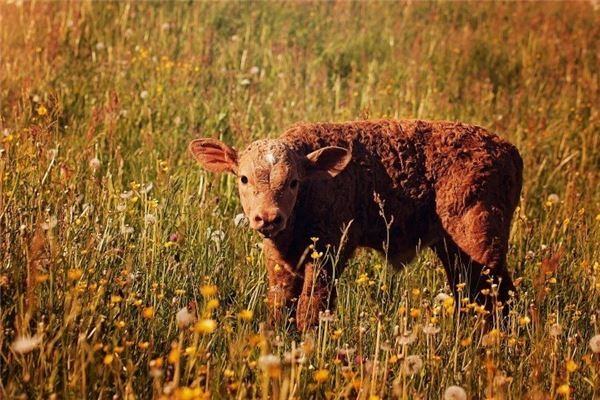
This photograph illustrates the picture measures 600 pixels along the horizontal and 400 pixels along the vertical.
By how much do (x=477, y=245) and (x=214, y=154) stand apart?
1534 mm

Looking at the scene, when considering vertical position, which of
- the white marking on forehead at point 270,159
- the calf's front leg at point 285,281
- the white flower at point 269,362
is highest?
the white marking on forehead at point 270,159

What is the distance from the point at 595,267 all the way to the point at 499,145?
2.88ft

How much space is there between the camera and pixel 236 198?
6.62 m

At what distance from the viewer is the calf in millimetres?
5109

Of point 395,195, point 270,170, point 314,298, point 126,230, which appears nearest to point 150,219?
point 126,230

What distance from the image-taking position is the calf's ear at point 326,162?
5.04 metres

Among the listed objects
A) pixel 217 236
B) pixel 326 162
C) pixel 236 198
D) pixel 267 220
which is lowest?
pixel 236 198

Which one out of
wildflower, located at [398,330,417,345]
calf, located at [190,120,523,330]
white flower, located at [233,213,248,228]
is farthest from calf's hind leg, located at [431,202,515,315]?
wildflower, located at [398,330,417,345]

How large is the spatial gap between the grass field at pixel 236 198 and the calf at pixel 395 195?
0.64ft

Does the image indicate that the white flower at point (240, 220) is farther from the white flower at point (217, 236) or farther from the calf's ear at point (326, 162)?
the calf's ear at point (326, 162)

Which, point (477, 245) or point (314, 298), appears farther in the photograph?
point (477, 245)

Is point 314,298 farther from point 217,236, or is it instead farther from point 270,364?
point 270,364

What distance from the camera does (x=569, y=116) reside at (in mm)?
9117

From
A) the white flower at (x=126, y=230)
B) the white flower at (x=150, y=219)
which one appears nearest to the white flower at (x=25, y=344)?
the white flower at (x=126, y=230)
